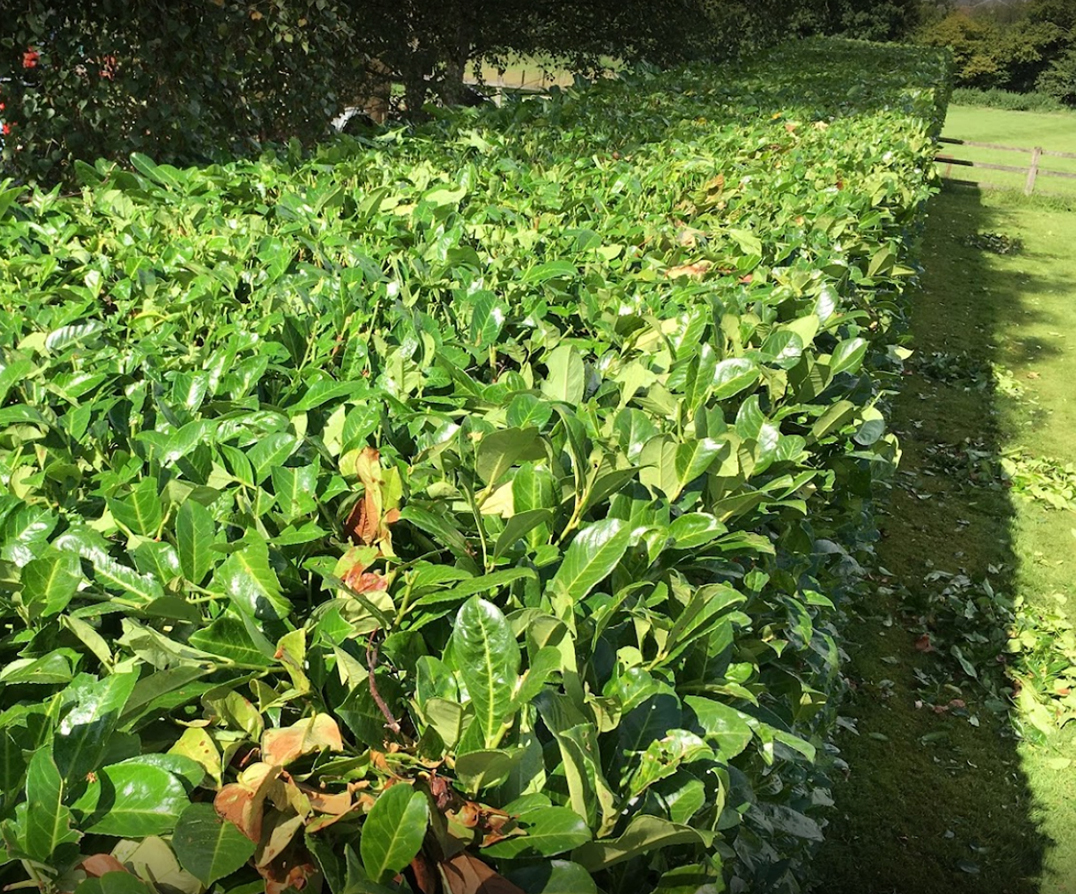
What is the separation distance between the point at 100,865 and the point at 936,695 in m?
4.08

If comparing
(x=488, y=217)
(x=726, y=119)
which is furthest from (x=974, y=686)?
(x=726, y=119)

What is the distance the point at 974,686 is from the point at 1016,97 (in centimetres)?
4656

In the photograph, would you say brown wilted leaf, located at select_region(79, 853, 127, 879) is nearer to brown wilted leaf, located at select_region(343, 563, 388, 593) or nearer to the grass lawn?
brown wilted leaf, located at select_region(343, 563, 388, 593)

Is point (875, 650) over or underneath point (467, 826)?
underneath

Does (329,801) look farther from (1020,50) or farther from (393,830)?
(1020,50)

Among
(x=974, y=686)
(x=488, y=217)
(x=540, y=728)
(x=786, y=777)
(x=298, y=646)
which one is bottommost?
(x=974, y=686)

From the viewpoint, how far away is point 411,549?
156 centimetres

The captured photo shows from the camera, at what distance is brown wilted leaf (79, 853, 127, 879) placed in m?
0.94

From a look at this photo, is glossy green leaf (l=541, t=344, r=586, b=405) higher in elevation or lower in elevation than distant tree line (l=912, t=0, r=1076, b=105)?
lower

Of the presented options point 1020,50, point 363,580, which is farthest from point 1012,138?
point 363,580

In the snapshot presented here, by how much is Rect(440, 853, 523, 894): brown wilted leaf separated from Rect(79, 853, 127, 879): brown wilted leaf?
327mm

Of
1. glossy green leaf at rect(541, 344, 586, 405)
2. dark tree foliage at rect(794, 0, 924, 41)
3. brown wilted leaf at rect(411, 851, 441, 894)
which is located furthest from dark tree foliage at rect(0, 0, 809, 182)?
dark tree foliage at rect(794, 0, 924, 41)

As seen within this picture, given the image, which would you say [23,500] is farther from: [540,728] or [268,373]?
[540,728]

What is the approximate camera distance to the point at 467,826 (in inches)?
40.4
